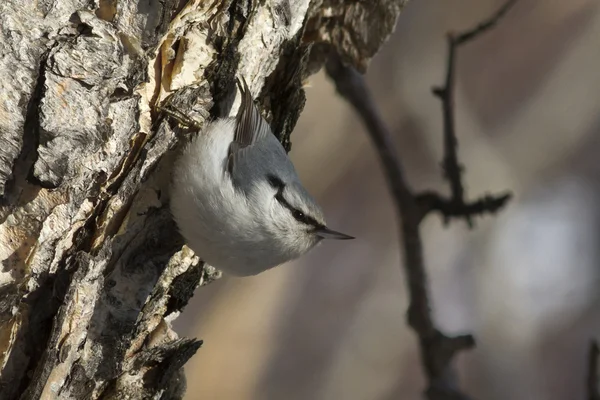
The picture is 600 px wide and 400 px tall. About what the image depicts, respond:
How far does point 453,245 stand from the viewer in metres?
Result: 2.97

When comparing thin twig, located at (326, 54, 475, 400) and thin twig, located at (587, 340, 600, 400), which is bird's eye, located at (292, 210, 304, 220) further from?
thin twig, located at (587, 340, 600, 400)

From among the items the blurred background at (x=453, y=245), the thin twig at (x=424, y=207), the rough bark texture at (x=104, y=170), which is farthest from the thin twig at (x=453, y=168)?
the blurred background at (x=453, y=245)

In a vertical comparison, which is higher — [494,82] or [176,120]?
[494,82]

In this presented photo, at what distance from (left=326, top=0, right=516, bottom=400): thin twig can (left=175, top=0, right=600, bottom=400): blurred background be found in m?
0.89

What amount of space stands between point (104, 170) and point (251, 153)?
0.29m

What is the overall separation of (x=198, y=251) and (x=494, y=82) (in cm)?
210

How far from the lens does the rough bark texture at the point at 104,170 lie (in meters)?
1.02

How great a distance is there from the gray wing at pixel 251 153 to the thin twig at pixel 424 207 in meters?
0.43

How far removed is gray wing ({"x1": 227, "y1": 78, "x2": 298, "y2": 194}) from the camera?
1295mm

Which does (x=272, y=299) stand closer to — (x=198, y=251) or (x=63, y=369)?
(x=198, y=251)

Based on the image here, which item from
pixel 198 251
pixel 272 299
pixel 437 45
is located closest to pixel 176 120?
pixel 198 251

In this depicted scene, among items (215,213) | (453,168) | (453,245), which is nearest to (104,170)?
(215,213)

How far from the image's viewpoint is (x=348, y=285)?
2.90 meters

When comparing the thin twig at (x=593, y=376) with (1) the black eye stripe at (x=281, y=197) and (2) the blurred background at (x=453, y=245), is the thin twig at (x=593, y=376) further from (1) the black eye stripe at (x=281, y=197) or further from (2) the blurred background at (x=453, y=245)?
(2) the blurred background at (x=453, y=245)
